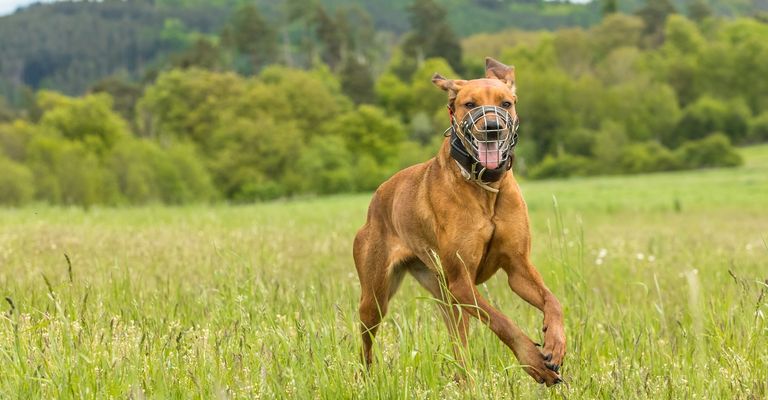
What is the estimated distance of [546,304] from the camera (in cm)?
439

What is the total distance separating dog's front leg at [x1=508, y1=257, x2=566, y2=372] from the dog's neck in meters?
0.39

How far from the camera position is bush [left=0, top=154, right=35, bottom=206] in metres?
72.1

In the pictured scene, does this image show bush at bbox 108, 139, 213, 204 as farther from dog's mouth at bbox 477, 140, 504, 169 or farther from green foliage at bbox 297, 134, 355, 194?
dog's mouth at bbox 477, 140, 504, 169

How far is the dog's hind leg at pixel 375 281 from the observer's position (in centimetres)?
540

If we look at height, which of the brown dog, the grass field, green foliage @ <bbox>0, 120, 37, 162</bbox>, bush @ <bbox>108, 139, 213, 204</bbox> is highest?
the brown dog

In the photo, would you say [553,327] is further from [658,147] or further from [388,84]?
[388,84]

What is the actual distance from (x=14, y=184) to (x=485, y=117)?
75569 mm

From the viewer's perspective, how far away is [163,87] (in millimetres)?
109000

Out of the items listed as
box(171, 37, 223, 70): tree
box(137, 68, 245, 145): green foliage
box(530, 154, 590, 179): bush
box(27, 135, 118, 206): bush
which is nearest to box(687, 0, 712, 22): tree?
box(530, 154, 590, 179): bush

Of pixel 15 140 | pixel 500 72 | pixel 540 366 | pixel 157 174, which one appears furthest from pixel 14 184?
pixel 540 366

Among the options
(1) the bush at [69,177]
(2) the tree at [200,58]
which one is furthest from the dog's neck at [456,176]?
(2) the tree at [200,58]

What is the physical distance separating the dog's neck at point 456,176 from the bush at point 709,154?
7651cm

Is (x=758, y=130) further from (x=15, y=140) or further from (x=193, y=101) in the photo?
(x=15, y=140)

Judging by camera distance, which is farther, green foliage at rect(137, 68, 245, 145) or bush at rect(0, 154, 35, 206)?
green foliage at rect(137, 68, 245, 145)
